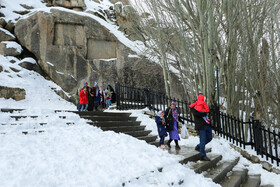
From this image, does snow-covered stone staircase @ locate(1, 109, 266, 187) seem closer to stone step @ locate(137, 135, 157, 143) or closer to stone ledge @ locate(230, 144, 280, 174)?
stone step @ locate(137, 135, 157, 143)

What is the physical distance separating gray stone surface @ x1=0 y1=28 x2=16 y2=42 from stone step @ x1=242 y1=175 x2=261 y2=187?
1994cm

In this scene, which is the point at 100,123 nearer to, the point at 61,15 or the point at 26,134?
the point at 26,134

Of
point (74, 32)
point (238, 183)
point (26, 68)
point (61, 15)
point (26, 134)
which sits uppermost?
point (61, 15)

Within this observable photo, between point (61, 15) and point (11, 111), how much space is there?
50.7 feet

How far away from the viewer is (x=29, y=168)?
11.2ft

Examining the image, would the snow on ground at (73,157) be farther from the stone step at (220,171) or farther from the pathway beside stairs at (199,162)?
the stone step at (220,171)

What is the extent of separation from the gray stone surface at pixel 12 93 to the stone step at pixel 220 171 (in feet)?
42.6

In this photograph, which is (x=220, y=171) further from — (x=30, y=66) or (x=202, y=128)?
(x=30, y=66)

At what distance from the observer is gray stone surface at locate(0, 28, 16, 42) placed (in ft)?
61.5

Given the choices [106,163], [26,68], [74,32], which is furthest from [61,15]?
[106,163]

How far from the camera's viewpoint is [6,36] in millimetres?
18859

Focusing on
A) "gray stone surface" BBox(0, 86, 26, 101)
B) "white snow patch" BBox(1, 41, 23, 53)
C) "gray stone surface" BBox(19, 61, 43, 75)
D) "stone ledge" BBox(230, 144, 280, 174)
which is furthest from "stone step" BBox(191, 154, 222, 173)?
"white snow patch" BBox(1, 41, 23, 53)

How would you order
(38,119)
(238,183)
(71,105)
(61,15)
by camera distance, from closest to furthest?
(238,183) < (38,119) < (71,105) < (61,15)

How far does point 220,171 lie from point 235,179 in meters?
0.37
